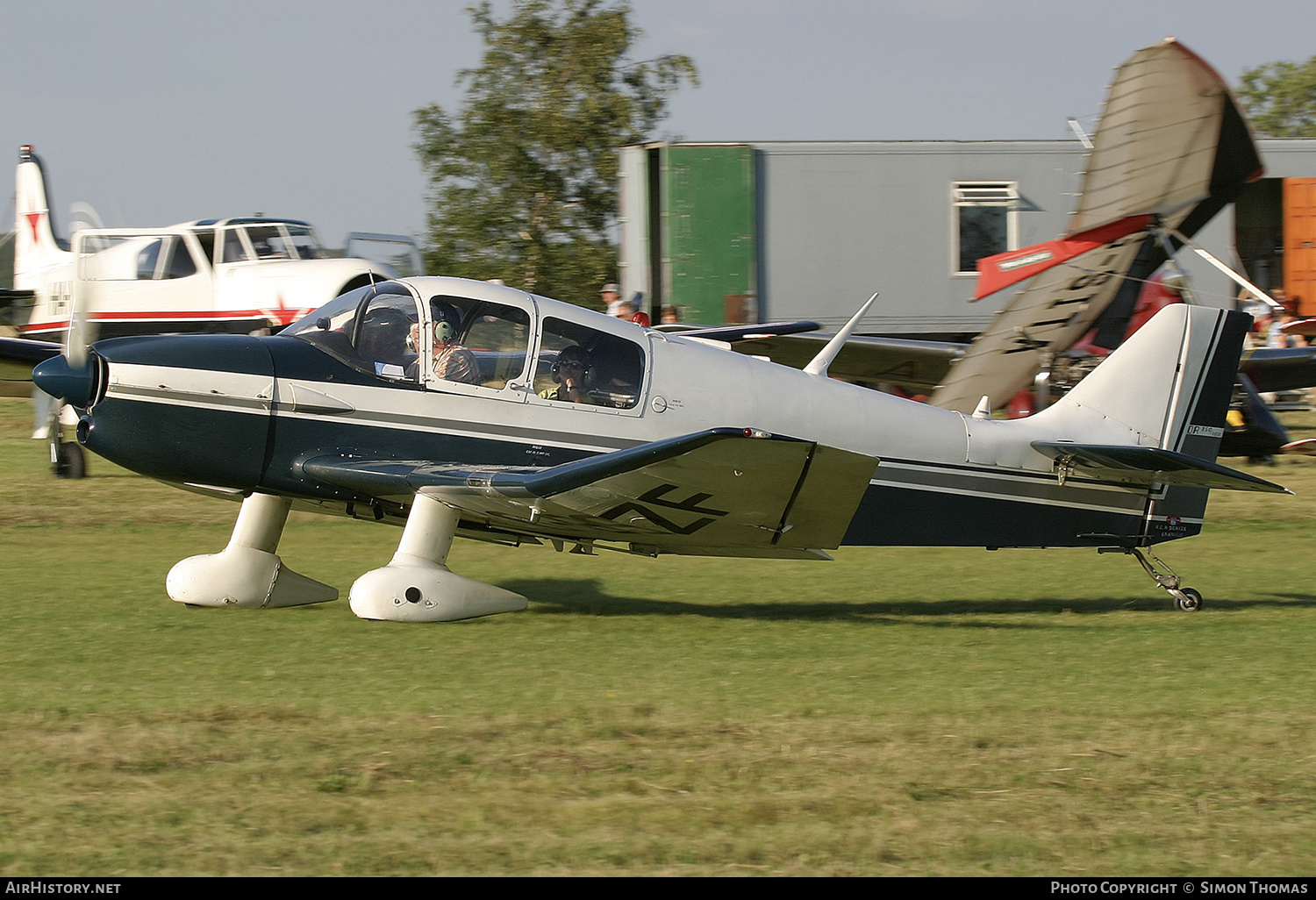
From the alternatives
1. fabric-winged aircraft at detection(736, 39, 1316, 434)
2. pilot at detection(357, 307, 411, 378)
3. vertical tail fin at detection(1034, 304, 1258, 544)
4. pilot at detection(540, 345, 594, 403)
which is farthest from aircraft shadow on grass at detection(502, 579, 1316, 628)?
fabric-winged aircraft at detection(736, 39, 1316, 434)

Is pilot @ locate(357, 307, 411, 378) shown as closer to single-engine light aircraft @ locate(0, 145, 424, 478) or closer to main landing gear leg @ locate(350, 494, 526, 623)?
main landing gear leg @ locate(350, 494, 526, 623)

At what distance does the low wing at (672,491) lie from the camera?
5641 mm

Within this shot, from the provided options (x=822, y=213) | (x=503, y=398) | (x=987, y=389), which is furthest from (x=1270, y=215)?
(x=503, y=398)

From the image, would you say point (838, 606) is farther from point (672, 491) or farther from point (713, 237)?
point (713, 237)

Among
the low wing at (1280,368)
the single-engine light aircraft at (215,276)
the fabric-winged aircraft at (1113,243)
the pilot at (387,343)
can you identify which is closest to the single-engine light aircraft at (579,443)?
the pilot at (387,343)

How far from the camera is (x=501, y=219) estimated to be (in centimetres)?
2964

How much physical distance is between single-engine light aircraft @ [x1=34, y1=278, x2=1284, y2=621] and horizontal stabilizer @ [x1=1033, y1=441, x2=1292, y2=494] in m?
0.02

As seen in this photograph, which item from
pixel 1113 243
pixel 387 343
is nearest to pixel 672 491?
pixel 387 343

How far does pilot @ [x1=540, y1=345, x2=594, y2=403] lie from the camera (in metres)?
6.87

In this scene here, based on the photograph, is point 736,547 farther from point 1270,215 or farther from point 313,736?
point 1270,215

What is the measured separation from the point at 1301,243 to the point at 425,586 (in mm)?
18063

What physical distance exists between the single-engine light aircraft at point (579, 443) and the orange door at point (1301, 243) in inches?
530

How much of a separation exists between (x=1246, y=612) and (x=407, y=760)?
5.70m

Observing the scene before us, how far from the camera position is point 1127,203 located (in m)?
13.8
